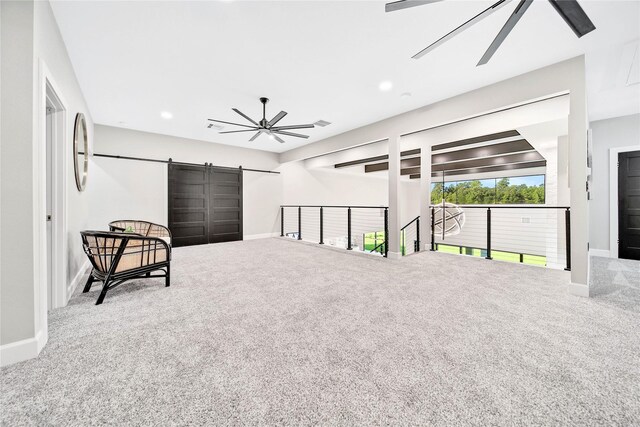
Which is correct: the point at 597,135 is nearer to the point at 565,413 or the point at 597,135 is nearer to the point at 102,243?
the point at 565,413

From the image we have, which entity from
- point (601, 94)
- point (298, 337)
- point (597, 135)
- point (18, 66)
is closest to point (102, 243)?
point (18, 66)

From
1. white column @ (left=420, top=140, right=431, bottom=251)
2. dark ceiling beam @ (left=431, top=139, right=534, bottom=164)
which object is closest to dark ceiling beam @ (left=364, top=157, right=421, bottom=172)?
dark ceiling beam @ (left=431, top=139, right=534, bottom=164)

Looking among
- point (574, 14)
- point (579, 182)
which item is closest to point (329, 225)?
point (579, 182)

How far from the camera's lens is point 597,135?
469cm

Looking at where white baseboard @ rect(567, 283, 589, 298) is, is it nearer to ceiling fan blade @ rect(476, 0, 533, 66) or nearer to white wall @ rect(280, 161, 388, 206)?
ceiling fan blade @ rect(476, 0, 533, 66)

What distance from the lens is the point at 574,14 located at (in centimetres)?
165

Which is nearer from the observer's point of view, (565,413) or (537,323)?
(565,413)

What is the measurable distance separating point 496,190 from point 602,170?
6717mm

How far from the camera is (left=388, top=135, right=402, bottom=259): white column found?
464 cm

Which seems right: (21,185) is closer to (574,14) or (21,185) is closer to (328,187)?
(574,14)

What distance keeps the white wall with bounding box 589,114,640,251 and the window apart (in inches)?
198

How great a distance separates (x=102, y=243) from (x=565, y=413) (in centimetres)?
384

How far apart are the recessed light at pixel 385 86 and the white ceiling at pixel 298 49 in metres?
0.07

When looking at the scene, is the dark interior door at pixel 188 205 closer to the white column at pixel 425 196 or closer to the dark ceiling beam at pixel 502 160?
the white column at pixel 425 196
